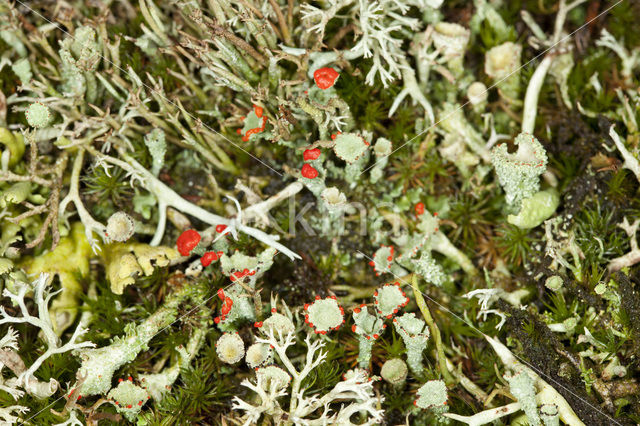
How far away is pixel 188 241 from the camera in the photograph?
252 centimetres

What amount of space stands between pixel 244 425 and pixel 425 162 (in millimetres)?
1587

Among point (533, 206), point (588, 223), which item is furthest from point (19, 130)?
point (588, 223)

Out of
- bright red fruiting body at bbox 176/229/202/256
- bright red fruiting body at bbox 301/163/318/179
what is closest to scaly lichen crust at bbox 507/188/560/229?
bright red fruiting body at bbox 301/163/318/179

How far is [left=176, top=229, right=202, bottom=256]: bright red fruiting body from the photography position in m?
2.52

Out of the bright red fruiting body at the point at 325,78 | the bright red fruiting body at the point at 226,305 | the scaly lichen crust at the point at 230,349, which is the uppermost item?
the bright red fruiting body at the point at 325,78

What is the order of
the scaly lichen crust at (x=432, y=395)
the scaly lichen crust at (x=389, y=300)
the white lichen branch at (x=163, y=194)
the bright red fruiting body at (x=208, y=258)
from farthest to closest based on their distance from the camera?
the white lichen branch at (x=163, y=194), the bright red fruiting body at (x=208, y=258), the scaly lichen crust at (x=389, y=300), the scaly lichen crust at (x=432, y=395)

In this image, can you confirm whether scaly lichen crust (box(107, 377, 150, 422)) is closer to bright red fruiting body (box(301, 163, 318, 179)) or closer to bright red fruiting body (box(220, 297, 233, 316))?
bright red fruiting body (box(220, 297, 233, 316))

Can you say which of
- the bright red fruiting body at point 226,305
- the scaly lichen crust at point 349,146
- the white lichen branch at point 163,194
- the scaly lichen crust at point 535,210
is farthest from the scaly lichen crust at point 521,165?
the bright red fruiting body at point 226,305

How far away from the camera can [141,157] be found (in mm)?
2809

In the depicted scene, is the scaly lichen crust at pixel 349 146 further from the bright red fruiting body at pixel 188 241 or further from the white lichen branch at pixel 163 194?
the bright red fruiting body at pixel 188 241

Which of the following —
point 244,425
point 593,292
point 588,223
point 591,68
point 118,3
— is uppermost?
point 118,3

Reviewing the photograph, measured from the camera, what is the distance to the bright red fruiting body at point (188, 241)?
2.52 meters

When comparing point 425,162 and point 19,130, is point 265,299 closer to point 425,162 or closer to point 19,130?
point 425,162

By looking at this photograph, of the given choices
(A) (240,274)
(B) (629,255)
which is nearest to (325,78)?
(A) (240,274)
